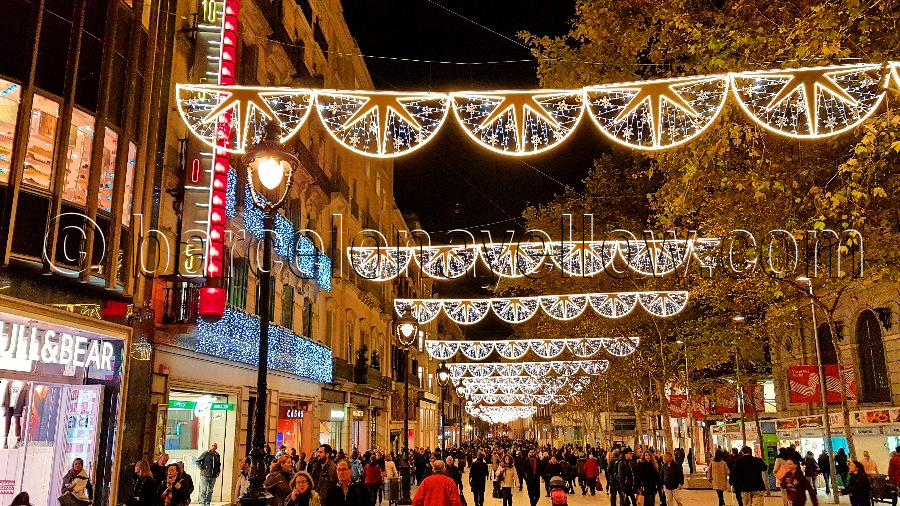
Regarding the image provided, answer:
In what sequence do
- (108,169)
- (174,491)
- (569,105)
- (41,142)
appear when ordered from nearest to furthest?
(569,105)
(41,142)
(174,491)
(108,169)

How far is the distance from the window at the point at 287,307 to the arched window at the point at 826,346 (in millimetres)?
22897

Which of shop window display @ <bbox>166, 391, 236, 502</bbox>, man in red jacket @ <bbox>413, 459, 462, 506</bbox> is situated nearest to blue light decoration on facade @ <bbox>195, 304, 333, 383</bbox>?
shop window display @ <bbox>166, 391, 236, 502</bbox>

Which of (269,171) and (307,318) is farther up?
(307,318)

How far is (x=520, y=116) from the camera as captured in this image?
9.48 m

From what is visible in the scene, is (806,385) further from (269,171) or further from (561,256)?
(269,171)

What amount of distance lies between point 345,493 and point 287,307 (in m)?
16.3

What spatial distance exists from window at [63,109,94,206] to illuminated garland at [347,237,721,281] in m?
7.40

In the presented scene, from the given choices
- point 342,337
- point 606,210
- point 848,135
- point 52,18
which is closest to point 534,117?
point 848,135

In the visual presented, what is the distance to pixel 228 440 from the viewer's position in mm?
19750

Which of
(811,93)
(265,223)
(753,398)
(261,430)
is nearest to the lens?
(261,430)

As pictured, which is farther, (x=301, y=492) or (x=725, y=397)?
(x=725, y=397)

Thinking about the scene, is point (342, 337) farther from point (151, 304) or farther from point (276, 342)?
point (151, 304)

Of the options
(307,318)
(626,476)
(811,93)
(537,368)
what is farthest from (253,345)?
(537,368)

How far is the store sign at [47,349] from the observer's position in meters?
11.3
